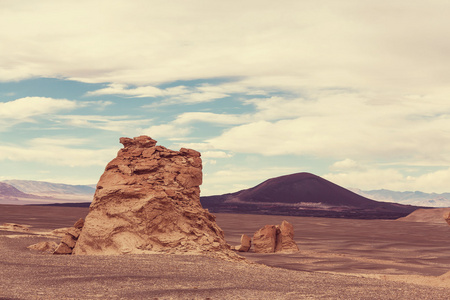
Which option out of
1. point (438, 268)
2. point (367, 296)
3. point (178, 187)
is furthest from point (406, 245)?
point (367, 296)

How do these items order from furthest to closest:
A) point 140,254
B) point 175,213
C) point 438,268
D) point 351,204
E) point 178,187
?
point 351,204
point 438,268
point 178,187
point 175,213
point 140,254

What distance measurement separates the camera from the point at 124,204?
50.5ft

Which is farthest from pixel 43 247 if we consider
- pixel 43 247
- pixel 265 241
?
pixel 265 241

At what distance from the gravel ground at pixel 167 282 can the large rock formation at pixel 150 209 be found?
4.93 ft

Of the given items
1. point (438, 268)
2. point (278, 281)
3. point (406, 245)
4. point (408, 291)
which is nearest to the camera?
point (408, 291)

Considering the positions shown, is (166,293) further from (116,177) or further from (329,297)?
(116,177)

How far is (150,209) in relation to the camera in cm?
1505

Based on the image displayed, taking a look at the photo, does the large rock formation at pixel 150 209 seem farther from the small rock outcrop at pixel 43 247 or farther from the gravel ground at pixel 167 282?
the small rock outcrop at pixel 43 247

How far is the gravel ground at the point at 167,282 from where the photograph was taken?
29.8 feet

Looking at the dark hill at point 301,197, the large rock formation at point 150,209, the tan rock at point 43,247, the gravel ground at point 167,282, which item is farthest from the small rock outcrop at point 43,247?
the dark hill at point 301,197

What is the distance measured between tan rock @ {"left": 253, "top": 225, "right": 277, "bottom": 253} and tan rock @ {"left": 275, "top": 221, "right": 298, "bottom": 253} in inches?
8.5

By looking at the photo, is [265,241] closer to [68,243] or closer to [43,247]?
[68,243]

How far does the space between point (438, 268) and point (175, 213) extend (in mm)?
9289

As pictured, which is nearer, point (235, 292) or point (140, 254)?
point (235, 292)
